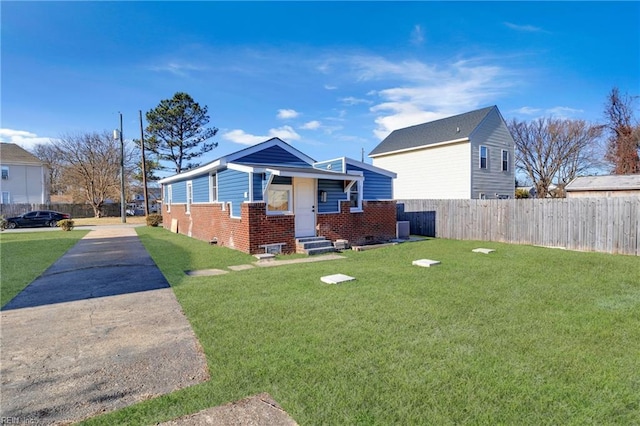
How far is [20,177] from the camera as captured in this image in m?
30.1

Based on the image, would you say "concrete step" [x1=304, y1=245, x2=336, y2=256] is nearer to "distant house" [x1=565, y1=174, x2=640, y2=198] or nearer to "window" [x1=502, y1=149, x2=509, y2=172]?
"window" [x1=502, y1=149, x2=509, y2=172]

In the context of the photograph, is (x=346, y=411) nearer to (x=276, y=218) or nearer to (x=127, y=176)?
(x=276, y=218)

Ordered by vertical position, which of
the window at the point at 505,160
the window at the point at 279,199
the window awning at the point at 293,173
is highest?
the window at the point at 505,160

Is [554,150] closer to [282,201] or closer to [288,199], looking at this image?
[288,199]

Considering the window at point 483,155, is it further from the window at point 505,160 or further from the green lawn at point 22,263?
the green lawn at point 22,263

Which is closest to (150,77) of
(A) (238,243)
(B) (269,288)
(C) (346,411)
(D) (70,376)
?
(A) (238,243)

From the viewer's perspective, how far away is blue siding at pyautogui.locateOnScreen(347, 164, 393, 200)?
14109 millimetres

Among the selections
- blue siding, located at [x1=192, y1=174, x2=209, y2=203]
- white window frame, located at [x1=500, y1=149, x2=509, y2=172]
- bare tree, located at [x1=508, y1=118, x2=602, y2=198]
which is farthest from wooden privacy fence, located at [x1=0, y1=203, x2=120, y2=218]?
bare tree, located at [x1=508, y1=118, x2=602, y2=198]

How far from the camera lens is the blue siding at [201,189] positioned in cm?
1324

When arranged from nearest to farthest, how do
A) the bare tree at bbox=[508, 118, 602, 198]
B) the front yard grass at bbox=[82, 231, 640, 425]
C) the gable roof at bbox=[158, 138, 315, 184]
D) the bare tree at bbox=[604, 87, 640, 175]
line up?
the front yard grass at bbox=[82, 231, 640, 425], the gable roof at bbox=[158, 138, 315, 184], the bare tree at bbox=[604, 87, 640, 175], the bare tree at bbox=[508, 118, 602, 198]

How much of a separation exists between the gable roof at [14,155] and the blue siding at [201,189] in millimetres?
26468

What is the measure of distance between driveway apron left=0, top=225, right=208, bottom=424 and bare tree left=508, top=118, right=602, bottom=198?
1344 inches

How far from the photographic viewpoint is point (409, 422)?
7.11 ft

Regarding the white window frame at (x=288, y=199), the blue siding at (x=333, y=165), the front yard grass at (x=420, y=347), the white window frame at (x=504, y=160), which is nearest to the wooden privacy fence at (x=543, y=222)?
the front yard grass at (x=420, y=347)
